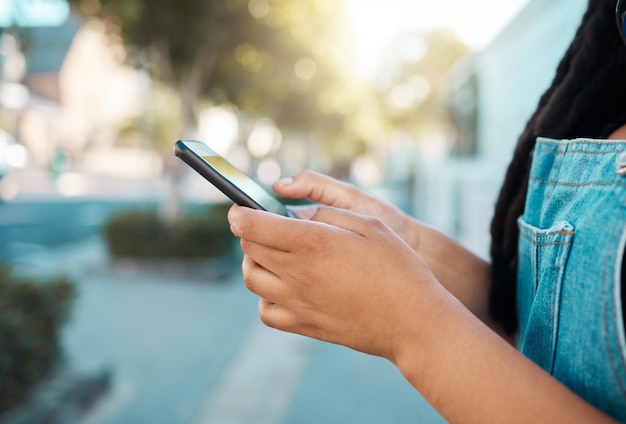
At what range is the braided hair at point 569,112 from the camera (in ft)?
3.51

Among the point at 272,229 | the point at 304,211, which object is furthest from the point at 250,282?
the point at 304,211

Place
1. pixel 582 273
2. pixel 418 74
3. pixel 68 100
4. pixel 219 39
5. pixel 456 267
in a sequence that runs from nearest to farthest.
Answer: pixel 582 273 < pixel 456 267 < pixel 219 39 < pixel 418 74 < pixel 68 100

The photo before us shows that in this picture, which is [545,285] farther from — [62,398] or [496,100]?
[496,100]

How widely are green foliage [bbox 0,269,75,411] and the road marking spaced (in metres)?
1.11

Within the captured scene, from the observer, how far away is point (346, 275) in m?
0.88

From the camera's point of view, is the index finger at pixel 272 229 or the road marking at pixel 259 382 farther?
the road marking at pixel 259 382

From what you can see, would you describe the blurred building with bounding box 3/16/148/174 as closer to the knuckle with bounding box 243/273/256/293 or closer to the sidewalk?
the sidewalk

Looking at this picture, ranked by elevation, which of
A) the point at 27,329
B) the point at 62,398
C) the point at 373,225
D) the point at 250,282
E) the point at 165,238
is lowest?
the point at 165,238

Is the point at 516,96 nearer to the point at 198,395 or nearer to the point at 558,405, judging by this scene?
the point at 198,395

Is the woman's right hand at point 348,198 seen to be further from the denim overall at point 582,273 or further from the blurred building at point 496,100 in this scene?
the denim overall at point 582,273

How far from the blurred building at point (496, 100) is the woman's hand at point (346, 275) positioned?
653 mm

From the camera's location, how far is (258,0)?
9.62 m

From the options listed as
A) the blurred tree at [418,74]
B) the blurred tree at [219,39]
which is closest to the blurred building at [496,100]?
the blurred tree at [219,39]

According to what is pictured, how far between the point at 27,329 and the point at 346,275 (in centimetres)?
361
